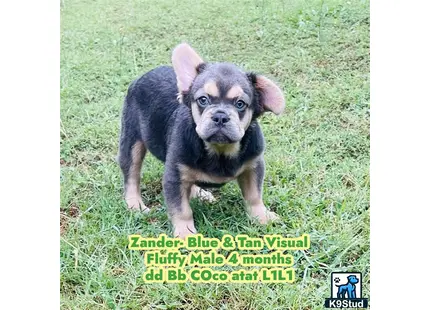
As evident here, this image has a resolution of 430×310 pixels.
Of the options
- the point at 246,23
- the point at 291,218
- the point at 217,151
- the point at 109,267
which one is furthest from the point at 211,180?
the point at 246,23

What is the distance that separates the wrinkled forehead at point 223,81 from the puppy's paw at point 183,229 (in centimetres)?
71

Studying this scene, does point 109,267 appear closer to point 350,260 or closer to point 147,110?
point 147,110

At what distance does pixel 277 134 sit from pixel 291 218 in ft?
1.69

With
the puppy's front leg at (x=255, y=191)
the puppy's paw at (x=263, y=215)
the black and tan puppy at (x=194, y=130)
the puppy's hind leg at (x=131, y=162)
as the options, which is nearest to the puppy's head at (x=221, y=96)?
the black and tan puppy at (x=194, y=130)

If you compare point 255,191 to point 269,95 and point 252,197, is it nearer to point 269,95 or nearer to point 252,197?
point 252,197

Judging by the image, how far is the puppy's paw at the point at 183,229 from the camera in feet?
10.3

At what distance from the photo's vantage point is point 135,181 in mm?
3512

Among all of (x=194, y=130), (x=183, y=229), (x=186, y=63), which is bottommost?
(x=183, y=229)

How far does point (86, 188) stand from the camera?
3424 mm

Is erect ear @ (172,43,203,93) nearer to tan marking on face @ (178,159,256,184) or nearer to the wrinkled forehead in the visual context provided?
the wrinkled forehead

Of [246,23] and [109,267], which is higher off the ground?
[246,23]

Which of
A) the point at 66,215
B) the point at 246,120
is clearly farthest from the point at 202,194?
the point at 66,215

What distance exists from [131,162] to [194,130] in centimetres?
61

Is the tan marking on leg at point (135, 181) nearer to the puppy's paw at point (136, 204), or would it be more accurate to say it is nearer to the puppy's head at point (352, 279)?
the puppy's paw at point (136, 204)
